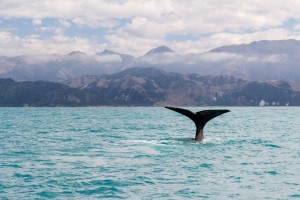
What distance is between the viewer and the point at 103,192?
2253 cm

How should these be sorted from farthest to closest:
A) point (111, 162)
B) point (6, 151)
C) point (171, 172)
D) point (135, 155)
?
point (6, 151), point (135, 155), point (111, 162), point (171, 172)

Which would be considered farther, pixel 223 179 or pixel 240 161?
pixel 240 161

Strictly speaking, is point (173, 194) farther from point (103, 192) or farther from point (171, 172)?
point (171, 172)

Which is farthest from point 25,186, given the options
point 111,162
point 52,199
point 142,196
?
point 111,162

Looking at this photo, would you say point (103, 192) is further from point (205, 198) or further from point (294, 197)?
point (294, 197)

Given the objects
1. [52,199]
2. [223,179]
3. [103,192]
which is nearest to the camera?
[52,199]

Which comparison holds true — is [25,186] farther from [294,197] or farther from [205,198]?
[294,197]

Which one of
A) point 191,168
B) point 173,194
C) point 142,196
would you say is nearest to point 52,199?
point 142,196

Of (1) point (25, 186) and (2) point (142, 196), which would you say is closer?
(2) point (142, 196)

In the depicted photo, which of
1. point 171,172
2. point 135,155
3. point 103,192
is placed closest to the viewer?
point 103,192

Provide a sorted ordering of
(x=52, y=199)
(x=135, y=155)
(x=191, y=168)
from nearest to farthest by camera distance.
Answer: (x=52, y=199), (x=191, y=168), (x=135, y=155)

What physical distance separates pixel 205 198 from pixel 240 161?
Result: 494 inches

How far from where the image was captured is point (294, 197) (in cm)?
2200

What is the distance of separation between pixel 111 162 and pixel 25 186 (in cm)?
923
